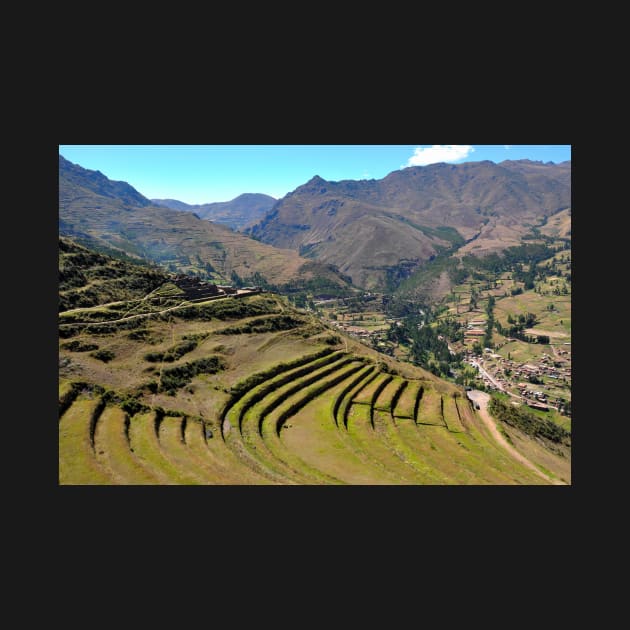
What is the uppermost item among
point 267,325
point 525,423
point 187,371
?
point 267,325

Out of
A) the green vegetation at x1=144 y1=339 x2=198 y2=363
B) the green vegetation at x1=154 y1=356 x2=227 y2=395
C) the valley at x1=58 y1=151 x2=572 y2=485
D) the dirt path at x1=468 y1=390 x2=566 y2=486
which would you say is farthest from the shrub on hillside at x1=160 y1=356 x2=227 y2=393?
the dirt path at x1=468 y1=390 x2=566 y2=486

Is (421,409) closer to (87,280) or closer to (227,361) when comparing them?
(227,361)

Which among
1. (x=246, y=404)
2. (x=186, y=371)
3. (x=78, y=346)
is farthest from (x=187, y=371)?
(x=78, y=346)

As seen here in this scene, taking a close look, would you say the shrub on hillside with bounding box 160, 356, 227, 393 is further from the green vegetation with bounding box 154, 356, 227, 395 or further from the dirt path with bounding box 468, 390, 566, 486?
the dirt path with bounding box 468, 390, 566, 486

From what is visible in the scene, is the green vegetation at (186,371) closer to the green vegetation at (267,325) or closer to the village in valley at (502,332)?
the green vegetation at (267,325)

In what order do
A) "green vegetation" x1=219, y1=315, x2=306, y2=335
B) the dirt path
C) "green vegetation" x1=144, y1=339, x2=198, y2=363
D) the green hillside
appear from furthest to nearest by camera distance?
"green vegetation" x1=219, y1=315, x2=306, y2=335 < "green vegetation" x1=144, y1=339, x2=198, y2=363 < the dirt path < the green hillside

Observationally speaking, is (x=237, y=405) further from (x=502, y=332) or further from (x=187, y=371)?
(x=502, y=332)

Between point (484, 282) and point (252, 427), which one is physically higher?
point (484, 282)

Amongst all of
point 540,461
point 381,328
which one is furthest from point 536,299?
point 540,461
